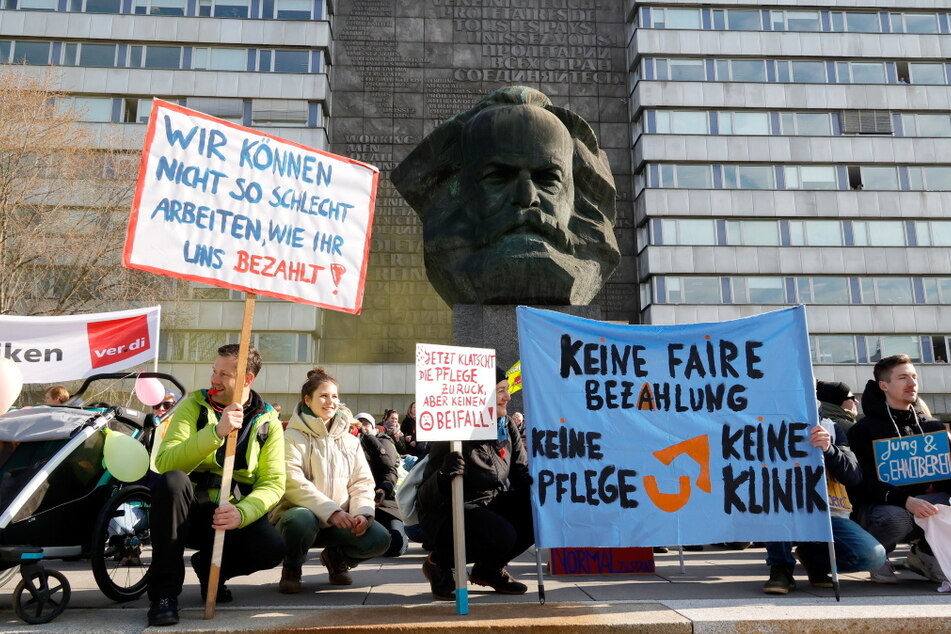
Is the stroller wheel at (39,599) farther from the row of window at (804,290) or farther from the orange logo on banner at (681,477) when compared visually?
the row of window at (804,290)

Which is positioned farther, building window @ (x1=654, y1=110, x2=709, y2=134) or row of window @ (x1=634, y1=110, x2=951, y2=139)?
row of window @ (x1=634, y1=110, x2=951, y2=139)

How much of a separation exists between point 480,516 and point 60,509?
7.62 feet

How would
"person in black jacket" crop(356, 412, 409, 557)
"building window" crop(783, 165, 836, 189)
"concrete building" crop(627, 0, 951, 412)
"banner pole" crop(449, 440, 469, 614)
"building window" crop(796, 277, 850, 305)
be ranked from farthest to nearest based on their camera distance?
A: "building window" crop(783, 165, 836, 189)
"building window" crop(796, 277, 850, 305)
"concrete building" crop(627, 0, 951, 412)
"person in black jacket" crop(356, 412, 409, 557)
"banner pole" crop(449, 440, 469, 614)

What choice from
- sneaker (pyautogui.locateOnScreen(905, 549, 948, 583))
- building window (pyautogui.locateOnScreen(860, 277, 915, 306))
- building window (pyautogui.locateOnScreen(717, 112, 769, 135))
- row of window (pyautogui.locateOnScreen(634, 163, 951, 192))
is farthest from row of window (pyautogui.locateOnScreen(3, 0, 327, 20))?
sneaker (pyautogui.locateOnScreen(905, 549, 948, 583))

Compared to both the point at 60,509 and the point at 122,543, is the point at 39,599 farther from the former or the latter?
the point at 122,543

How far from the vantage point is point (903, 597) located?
4.18 metres

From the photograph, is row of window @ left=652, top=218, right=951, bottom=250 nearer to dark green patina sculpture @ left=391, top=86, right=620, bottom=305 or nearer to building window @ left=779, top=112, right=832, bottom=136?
building window @ left=779, top=112, right=832, bottom=136

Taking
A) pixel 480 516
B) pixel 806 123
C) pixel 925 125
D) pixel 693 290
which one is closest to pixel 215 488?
pixel 480 516

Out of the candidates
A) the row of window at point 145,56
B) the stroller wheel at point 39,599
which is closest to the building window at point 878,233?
the row of window at point 145,56

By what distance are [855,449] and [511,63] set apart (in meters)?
26.0

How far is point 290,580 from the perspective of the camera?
14.6 ft

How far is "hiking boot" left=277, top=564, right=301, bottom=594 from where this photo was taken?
14.5 feet

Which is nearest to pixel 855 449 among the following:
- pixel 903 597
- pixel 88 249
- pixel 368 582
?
pixel 903 597

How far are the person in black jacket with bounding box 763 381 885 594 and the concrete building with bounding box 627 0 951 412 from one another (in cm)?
2424
